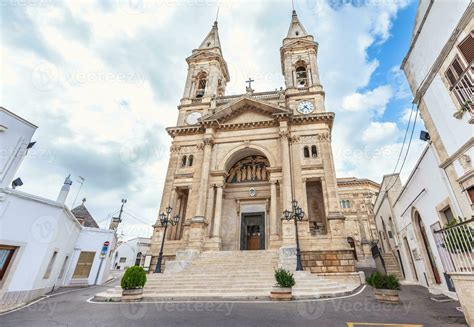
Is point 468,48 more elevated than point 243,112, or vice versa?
point 243,112

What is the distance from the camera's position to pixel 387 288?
23.2 ft

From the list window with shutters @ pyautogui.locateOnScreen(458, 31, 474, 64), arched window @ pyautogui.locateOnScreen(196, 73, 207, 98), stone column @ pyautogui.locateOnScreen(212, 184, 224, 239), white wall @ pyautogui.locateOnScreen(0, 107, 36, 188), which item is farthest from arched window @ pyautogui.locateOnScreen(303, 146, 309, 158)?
white wall @ pyautogui.locateOnScreen(0, 107, 36, 188)

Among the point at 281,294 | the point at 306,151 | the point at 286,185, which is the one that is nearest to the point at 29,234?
the point at 281,294

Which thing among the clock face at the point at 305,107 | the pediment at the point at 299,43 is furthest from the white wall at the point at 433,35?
the pediment at the point at 299,43

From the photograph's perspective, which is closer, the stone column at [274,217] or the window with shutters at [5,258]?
the window with shutters at [5,258]

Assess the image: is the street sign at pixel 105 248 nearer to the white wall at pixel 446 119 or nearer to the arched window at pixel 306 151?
the arched window at pixel 306 151

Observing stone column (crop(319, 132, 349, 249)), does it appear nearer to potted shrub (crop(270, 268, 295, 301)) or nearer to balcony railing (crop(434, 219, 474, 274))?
potted shrub (crop(270, 268, 295, 301))

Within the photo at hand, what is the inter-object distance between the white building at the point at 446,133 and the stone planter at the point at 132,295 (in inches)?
357

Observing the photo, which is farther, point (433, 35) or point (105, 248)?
point (105, 248)

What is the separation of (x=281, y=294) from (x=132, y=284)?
208 inches

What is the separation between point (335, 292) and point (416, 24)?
33.5 feet

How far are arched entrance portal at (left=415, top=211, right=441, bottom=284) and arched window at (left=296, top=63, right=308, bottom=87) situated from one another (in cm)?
1506

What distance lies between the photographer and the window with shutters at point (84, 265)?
48.5 ft

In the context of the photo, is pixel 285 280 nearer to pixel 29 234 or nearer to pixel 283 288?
pixel 283 288
